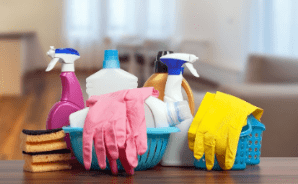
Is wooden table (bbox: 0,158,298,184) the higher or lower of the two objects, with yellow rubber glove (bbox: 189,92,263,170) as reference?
lower

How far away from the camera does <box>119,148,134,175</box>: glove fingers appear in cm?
66

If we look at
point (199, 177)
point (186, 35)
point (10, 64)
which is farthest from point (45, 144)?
point (186, 35)

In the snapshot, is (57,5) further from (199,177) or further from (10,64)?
(199,177)

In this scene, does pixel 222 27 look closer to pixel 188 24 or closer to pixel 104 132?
pixel 188 24

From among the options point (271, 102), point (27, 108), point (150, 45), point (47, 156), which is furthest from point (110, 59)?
point (271, 102)

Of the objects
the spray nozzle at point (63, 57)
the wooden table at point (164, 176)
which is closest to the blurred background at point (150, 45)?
the spray nozzle at point (63, 57)

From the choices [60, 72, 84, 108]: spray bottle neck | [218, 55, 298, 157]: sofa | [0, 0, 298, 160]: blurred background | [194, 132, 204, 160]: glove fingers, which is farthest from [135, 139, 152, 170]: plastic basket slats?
[218, 55, 298, 157]: sofa

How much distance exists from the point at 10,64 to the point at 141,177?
28.0 inches

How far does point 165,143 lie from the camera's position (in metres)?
0.74

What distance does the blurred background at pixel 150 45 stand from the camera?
117cm

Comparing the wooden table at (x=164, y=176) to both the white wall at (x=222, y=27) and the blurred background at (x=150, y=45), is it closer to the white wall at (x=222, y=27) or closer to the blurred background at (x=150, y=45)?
the blurred background at (x=150, y=45)

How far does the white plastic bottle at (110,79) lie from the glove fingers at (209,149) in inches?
9.3

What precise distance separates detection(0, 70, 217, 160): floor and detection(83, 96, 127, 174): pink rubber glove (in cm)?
52

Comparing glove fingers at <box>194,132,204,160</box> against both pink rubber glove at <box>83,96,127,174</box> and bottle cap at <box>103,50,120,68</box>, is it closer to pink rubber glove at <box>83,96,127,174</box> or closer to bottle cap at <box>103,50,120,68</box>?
pink rubber glove at <box>83,96,127,174</box>
